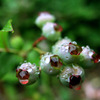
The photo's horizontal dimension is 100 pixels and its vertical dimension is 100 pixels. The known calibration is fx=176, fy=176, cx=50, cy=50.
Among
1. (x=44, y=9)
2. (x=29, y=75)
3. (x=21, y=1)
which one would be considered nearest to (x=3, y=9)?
(x=21, y=1)

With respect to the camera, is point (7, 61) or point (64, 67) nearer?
point (64, 67)

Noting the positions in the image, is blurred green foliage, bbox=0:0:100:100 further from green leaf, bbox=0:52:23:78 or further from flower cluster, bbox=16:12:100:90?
flower cluster, bbox=16:12:100:90

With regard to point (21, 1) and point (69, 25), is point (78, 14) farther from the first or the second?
point (21, 1)

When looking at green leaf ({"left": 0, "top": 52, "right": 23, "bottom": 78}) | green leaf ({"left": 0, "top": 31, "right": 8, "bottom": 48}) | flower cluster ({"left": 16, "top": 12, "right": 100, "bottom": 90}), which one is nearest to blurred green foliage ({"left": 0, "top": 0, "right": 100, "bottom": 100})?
green leaf ({"left": 0, "top": 52, "right": 23, "bottom": 78})

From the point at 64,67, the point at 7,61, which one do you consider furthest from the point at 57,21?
the point at 64,67

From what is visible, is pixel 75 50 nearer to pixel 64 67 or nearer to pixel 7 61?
pixel 64 67

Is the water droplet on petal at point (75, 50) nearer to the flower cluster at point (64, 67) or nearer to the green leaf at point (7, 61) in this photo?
the flower cluster at point (64, 67)

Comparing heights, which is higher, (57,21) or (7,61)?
(7,61)

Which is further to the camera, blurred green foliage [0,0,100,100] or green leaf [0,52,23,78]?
blurred green foliage [0,0,100,100]

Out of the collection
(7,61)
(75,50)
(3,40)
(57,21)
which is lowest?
(57,21)
